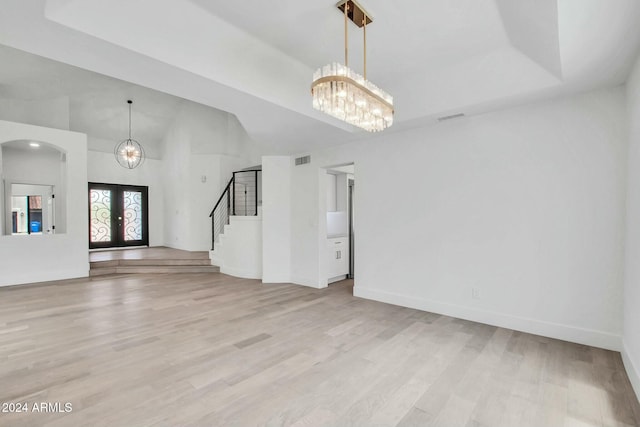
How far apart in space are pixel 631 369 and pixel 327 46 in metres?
4.04

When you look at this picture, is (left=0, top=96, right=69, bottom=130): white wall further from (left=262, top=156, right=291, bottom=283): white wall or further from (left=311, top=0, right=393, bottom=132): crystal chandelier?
(left=311, top=0, right=393, bottom=132): crystal chandelier

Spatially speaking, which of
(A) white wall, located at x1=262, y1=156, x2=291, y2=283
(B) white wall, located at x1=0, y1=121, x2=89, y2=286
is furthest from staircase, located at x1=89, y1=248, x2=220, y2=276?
(A) white wall, located at x1=262, y1=156, x2=291, y2=283

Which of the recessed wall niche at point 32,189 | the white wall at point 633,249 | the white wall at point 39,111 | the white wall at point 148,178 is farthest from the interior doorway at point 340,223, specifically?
the white wall at point 148,178

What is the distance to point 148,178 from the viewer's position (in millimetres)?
10242

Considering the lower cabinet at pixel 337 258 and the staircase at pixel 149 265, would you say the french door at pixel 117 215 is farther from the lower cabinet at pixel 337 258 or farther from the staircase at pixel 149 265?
the lower cabinet at pixel 337 258

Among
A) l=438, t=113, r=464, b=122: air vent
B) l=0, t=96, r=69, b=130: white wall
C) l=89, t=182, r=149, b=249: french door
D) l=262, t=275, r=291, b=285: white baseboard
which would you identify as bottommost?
l=262, t=275, r=291, b=285: white baseboard

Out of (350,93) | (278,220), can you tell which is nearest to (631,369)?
(350,93)

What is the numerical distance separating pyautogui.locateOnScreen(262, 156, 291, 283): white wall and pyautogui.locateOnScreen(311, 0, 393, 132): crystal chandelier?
376 cm

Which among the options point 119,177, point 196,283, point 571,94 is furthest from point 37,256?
point 571,94

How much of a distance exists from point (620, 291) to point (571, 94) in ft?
7.00

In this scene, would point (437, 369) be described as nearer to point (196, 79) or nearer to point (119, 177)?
point (196, 79)

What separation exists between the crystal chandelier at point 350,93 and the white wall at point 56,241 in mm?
6912

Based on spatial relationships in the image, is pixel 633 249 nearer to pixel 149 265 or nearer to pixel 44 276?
pixel 149 265

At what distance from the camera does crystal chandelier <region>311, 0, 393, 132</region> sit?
224 centimetres
